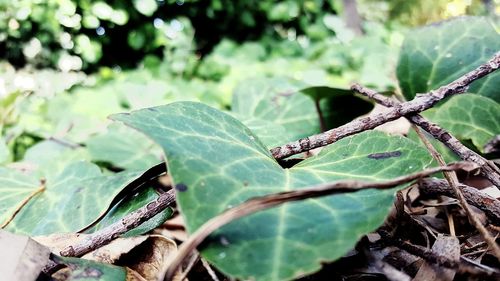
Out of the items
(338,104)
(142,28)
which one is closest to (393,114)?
(338,104)

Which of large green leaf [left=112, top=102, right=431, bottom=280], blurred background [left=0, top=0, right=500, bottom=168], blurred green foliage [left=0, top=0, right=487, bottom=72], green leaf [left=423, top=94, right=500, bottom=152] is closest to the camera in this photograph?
large green leaf [left=112, top=102, right=431, bottom=280]

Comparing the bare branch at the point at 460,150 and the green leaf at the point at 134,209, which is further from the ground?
the bare branch at the point at 460,150

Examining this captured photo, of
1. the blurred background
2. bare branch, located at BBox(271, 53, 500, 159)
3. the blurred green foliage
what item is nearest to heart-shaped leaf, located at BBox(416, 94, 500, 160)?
bare branch, located at BBox(271, 53, 500, 159)

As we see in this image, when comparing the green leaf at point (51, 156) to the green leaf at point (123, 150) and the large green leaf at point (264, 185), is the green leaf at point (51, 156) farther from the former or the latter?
the large green leaf at point (264, 185)

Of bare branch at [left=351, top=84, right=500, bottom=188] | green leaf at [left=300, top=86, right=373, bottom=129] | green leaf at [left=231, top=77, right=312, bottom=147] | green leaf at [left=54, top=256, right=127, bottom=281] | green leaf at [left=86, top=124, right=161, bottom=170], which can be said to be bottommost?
green leaf at [left=86, top=124, right=161, bottom=170]

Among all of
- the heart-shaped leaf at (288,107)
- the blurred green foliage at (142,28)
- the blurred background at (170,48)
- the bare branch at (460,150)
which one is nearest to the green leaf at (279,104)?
the heart-shaped leaf at (288,107)

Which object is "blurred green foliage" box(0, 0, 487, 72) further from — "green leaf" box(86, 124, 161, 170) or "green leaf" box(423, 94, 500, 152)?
"green leaf" box(423, 94, 500, 152)

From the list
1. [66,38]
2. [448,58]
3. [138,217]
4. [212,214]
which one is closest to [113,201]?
[138,217]
